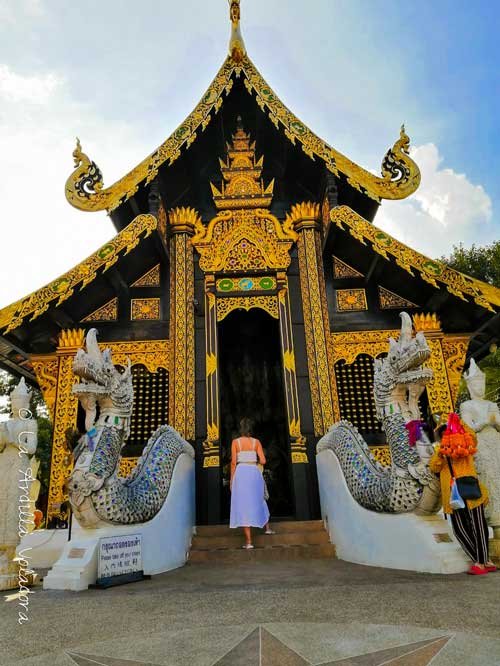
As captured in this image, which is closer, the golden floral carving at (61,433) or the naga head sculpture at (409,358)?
the naga head sculpture at (409,358)

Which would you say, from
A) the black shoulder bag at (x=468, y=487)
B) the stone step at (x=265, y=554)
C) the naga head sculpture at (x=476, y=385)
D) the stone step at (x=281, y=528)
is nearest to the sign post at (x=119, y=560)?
the stone step at (x=265, y=554)

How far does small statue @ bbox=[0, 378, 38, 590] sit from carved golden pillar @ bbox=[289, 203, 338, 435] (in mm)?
3311

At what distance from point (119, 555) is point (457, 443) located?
2.39 metres

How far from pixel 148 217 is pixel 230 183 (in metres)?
1.77

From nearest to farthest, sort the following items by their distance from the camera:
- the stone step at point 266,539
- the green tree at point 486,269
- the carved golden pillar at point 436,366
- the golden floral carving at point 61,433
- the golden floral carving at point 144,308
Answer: the stone step at point 266,539 → the golden floral carving at point 61,433 → the carved golden pillar at point 436,366 → the golden floral carving at point 144,308 → the green tree at point 486,269

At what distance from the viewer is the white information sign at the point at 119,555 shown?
9.89 feet

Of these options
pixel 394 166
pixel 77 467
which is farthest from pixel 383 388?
pixel 394 166

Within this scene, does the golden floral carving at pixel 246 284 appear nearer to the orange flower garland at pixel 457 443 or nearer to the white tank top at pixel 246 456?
the white tank top at pixel 246 456

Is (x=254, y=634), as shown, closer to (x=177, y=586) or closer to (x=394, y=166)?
(x=177, y=586)

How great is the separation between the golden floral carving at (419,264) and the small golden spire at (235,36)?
281 cm

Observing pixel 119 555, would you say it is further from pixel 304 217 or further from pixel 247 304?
pixel 304 217

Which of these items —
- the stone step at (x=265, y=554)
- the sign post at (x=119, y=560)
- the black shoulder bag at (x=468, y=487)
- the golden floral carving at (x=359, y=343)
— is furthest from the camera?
the golden floral carving at (x=359, y=343)

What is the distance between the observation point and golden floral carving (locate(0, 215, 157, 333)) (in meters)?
5.18

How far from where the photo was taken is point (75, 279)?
5379mm
